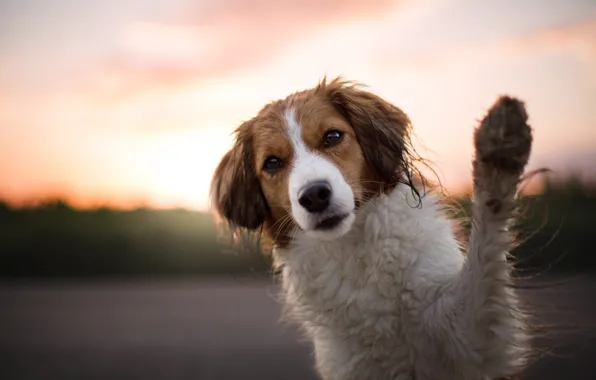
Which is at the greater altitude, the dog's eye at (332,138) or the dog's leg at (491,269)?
the dog's eye at (332,138)

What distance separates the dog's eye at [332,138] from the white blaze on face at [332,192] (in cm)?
11

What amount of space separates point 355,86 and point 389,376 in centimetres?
162

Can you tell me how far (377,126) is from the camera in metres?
3.51

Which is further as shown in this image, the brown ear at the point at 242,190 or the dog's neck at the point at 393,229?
the brown ear at the point at 242,190

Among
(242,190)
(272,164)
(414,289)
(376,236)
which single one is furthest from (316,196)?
(242,190)

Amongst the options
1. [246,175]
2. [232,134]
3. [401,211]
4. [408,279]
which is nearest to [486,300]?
[408,279]

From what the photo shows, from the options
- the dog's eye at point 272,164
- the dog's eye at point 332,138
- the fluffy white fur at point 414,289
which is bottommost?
the fluffy white fur at point 414,289

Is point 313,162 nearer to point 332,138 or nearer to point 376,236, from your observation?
point 332,138

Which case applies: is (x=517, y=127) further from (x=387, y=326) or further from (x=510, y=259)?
(x=387, y=326)

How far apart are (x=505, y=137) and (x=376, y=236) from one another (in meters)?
0.96

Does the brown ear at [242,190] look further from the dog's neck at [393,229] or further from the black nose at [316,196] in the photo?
the black nose at [316,196]

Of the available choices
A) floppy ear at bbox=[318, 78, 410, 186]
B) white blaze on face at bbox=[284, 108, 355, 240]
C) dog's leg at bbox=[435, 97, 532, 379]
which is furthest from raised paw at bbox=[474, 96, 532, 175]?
floppy ear at bbox=[318, 78, 410, 186]

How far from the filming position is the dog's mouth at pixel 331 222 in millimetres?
3074

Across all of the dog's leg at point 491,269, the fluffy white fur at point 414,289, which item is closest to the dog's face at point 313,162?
the fluffy white fur at point 414,289
